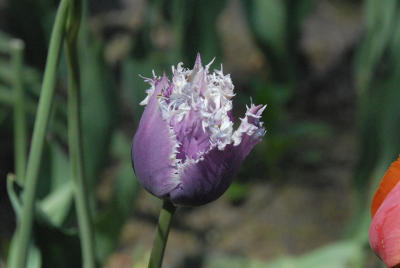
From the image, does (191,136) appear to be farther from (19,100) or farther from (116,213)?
(116,213)

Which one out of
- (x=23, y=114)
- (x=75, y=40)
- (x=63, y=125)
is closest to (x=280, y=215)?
(x=63, y=125)

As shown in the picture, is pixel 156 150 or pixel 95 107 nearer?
pixel 156 150

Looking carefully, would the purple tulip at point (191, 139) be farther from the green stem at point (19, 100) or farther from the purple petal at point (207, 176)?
the green stem at point (19, 100)

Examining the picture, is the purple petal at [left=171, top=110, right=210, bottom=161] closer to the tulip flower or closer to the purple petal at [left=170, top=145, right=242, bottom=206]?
the purple petal at [left=170, top=145, right=242, bottom=206]

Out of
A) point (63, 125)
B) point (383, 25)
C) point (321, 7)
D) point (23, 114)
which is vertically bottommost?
point (321, 7)

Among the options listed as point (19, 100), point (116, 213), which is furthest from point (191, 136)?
point (116, 213)

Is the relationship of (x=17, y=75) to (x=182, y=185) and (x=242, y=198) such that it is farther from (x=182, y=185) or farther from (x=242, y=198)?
(x=242, y=198)

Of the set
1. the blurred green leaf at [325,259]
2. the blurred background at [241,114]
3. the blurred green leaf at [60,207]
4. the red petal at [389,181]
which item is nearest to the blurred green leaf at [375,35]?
the blurred background at [241,114]
